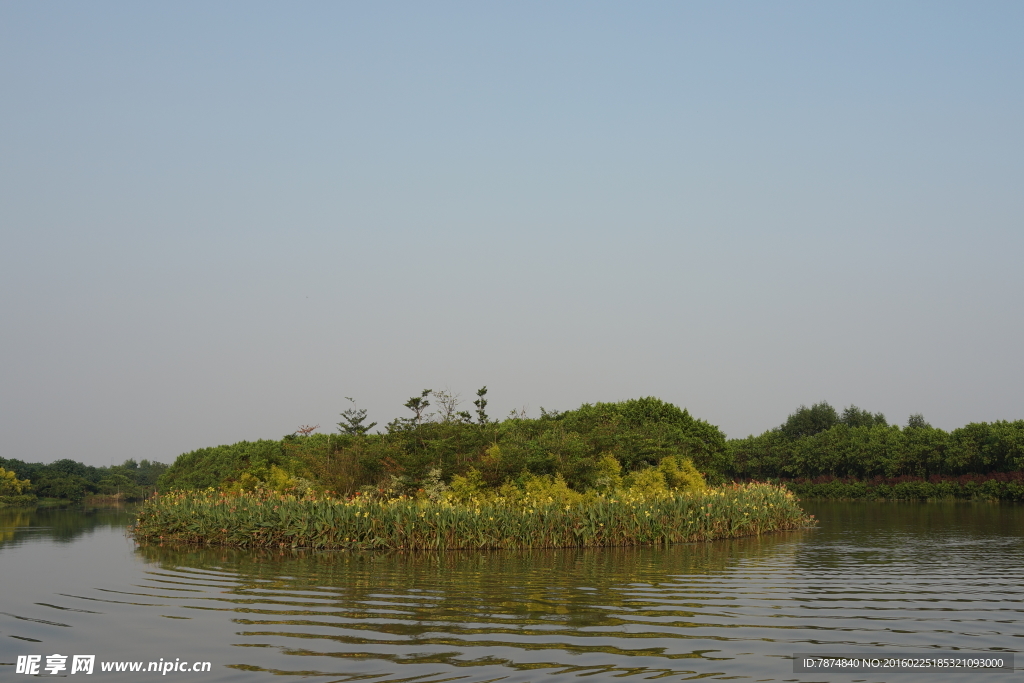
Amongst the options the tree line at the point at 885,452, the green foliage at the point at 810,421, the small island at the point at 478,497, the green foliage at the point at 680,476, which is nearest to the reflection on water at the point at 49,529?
the small island at the point at 478,497

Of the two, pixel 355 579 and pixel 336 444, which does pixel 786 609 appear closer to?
pixel 355 579

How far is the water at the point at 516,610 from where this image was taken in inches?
342

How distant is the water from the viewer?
8680 millimetres

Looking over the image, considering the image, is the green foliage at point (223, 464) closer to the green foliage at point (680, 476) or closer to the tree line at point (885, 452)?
the green foliage at point (680, 476)

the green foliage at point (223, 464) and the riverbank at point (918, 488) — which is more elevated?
the green foliage at point (223, 464)

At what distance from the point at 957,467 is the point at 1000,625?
48647 millimetres

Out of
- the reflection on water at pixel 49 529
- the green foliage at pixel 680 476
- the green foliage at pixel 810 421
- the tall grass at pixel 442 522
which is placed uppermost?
the green foliage at pixel 810 421

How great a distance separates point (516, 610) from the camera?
11914 mm

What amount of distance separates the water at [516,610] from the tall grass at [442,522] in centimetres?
102

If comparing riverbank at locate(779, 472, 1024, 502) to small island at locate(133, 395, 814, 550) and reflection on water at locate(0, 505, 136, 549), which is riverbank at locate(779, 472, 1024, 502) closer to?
small island at locate(133, 395, 814, 550)

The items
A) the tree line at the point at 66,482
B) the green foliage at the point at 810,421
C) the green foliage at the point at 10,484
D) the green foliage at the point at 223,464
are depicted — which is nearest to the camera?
the green foliage at the point at 223,464

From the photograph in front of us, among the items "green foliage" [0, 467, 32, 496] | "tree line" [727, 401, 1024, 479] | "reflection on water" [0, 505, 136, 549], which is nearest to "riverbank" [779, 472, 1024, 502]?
"tree line" [727, 401, 1024, 479]

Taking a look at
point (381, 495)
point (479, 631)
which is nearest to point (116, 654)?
point (479, 631)

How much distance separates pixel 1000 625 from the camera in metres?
10.4
